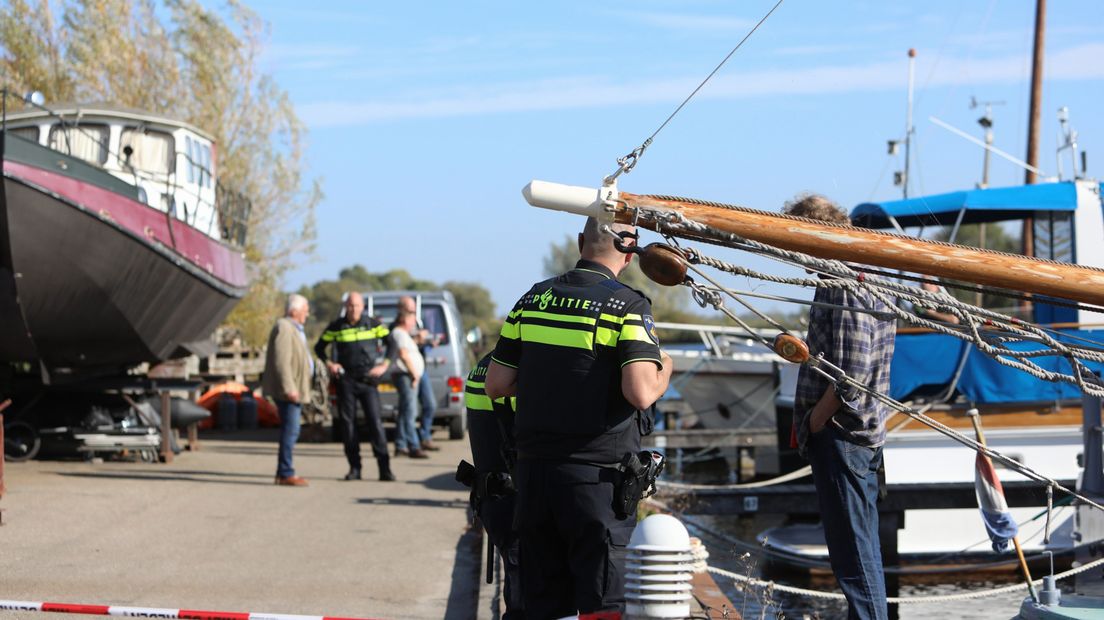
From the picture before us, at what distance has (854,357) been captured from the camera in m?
5.41

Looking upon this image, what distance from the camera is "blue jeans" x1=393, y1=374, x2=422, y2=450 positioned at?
1489 centimetres

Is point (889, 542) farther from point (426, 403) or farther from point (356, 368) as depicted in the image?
point (426, 403)

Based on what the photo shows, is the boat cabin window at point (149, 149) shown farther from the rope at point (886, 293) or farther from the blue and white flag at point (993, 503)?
the rope at point (886, 293)

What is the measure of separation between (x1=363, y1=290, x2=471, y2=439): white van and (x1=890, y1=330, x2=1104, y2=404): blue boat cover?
750cm

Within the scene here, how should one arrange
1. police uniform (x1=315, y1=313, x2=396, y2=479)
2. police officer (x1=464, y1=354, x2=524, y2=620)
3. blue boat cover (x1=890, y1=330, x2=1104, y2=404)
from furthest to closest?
police uniform (x1=315, y1=313, x2=396, y2=479) → blue boat cover (x1=890, y1=330, x2=1104, y2=404) → police officer (x1=464, y1=354, x2=524, y2=620)

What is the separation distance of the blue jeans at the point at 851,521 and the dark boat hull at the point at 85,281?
8.74m

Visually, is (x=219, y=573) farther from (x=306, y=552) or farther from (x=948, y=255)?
(x=948, y=255)

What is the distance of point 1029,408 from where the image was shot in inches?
450

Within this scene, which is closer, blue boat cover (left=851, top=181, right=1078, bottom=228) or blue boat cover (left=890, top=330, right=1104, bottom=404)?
blue boat cover (left=890, top=330, right=1104, bottom=404)

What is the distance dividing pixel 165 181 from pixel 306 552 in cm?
834

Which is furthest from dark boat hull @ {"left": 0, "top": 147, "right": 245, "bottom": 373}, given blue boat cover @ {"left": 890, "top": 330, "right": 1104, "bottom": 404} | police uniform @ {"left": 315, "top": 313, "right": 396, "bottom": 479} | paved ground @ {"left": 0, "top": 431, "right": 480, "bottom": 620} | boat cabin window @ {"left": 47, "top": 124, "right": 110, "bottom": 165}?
blue boat cover @ {"left": 890, "top": 330, "right": 1104, "bottom": 404}

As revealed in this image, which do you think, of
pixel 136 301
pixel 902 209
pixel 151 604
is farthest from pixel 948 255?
pixel 136 301

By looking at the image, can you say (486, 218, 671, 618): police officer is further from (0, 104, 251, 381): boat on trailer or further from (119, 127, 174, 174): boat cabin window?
(119, 127, 174, 174): boat cabin window

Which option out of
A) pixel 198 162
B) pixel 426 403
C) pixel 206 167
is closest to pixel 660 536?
pixel 426 403
